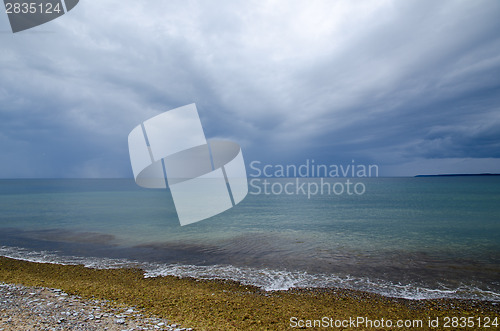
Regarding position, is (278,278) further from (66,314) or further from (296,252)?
(66,314)

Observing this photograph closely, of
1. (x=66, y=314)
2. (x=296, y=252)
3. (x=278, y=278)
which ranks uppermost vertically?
(x=66, y=314)

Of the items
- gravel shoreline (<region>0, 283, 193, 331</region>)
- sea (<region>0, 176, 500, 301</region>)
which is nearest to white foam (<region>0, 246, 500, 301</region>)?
sea (<region>0, 176, 500, 301</region>)

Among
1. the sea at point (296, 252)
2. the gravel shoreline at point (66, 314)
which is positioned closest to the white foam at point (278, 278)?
the sea at point (296, 252)

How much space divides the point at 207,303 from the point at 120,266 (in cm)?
604

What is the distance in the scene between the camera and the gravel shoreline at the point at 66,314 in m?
5.45

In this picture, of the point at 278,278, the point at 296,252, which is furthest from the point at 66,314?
the point at 296,252

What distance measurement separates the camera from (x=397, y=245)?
49.3 ft

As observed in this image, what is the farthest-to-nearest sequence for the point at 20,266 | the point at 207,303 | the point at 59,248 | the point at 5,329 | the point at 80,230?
the point at 80,230 → the point at 59,248 → the point at 20,266 → the point at 207,303 → the point at 5,329

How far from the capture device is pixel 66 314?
598cm

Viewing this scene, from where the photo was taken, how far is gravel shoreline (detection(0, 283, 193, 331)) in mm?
5445

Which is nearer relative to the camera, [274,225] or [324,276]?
[324,276]

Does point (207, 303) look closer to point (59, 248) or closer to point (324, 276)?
point (324, 276)

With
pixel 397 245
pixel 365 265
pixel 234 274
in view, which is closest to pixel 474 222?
pixel 397 245

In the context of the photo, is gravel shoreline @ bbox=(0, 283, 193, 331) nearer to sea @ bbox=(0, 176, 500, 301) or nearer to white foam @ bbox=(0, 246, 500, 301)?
white foam @ bbox=(0, 246, 500, 301)
